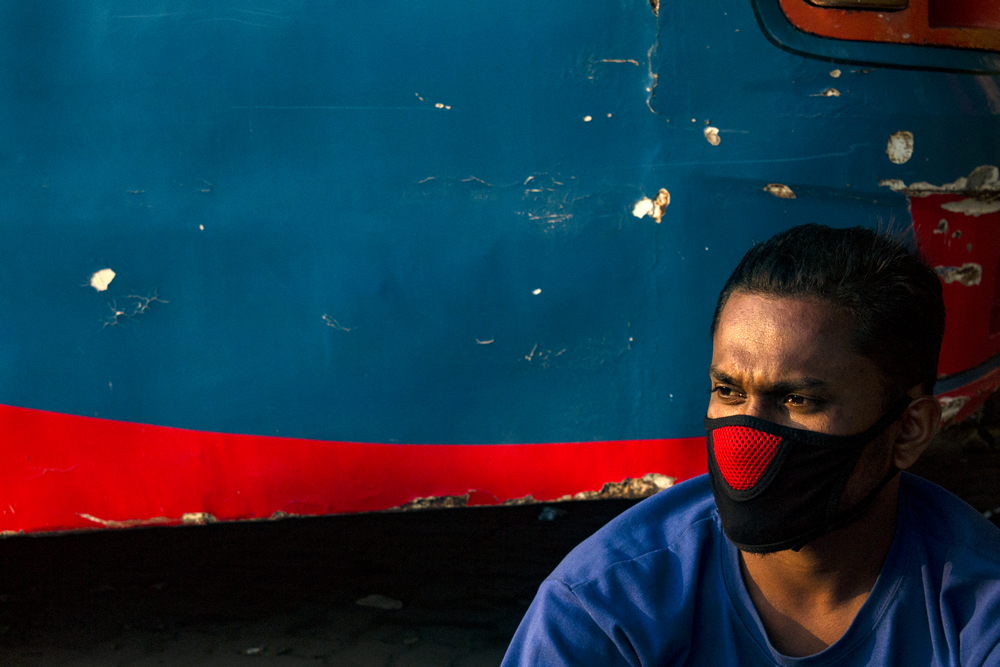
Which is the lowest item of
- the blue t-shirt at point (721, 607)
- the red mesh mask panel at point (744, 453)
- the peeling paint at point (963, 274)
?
the blue t-shirt at point (721, 607)

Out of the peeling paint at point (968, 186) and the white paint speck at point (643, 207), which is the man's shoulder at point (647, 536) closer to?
the white paint speck at point (643, 207)

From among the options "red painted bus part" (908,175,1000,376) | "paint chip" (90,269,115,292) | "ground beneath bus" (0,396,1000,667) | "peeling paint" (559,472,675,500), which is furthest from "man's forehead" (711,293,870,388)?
"paint chip" (90,269,115,292)

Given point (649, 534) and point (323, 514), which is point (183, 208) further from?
point (649, 534)

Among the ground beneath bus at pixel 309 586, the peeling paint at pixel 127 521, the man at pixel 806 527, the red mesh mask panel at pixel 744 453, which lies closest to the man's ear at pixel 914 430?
the man at pixel 806 527

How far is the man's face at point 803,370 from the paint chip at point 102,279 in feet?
4.39

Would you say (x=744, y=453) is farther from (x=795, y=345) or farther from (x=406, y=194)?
(x=406, y=194)

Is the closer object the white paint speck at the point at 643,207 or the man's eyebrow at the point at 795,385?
the man's eyebrow at the point at 795,385

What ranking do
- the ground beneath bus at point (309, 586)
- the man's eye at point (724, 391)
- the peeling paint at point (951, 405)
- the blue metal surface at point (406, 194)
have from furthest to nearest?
1. the ground beneath bus at point (309, 586)
2. the peeling paint at point (951, 405)
3. the blue metal surface at point (406, 194)
4. the man's eye at point (724, 391)

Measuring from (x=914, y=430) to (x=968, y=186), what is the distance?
0.88 meters

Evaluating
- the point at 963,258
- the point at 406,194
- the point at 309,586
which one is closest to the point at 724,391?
the point at 406,194

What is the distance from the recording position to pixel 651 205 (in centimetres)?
181

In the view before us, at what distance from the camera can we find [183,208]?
173 centimetres

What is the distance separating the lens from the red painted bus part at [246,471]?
178 cm

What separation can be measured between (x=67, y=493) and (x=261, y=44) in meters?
1.11
